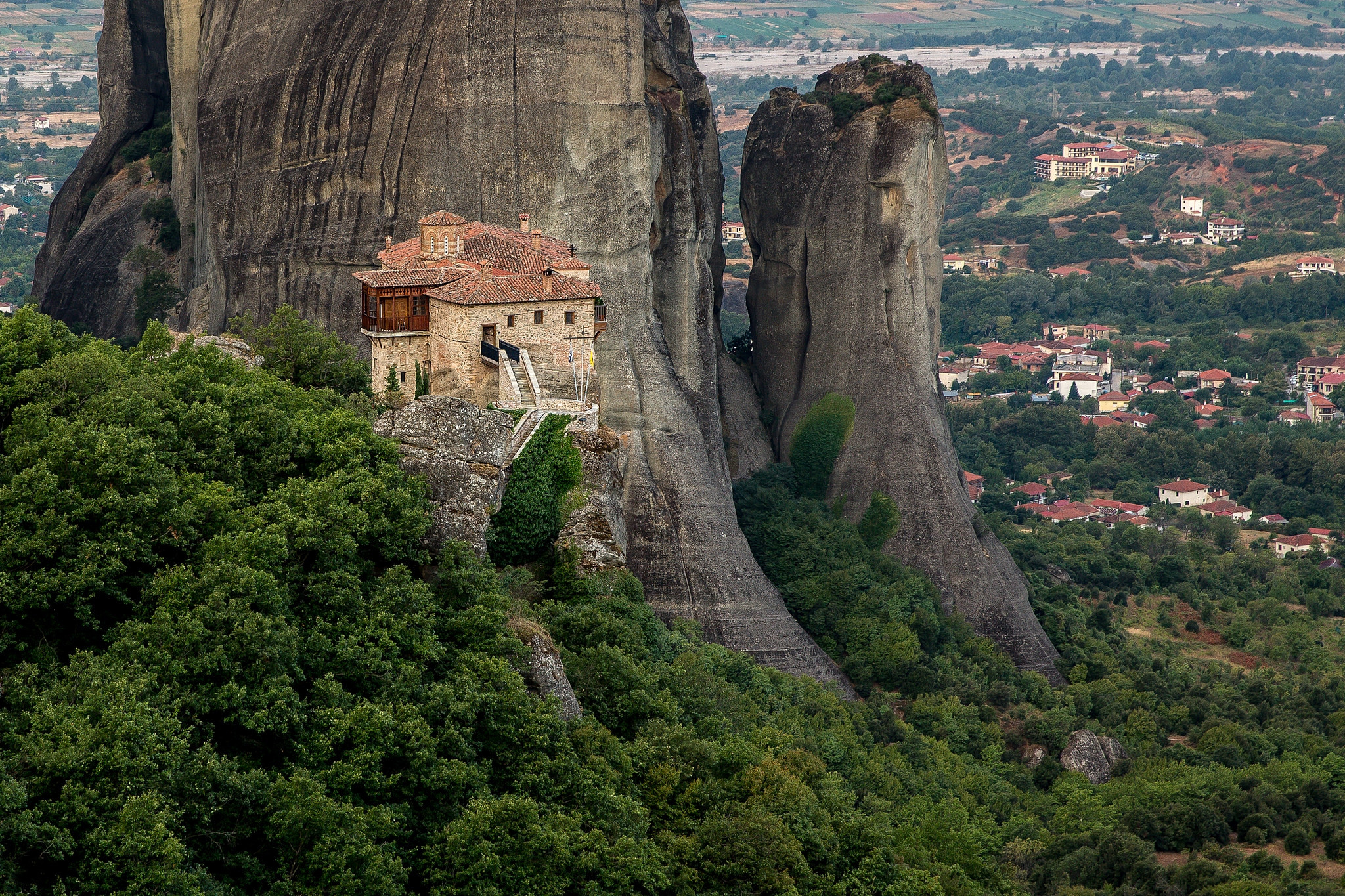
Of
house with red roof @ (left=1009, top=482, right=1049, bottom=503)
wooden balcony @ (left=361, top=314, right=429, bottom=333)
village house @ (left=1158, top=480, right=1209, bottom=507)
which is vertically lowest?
village house @ (left=1158, top=480, right=1209, bottom=507)

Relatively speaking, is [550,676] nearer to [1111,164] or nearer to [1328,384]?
[1328,384]

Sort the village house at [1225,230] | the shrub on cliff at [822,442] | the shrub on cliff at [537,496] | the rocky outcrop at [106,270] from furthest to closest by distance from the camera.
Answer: the village house at [1225,230]
the rocky outcrop at [106,270]
the shrub on cliff at [822,442]
the shrub on cliff at [537,496]

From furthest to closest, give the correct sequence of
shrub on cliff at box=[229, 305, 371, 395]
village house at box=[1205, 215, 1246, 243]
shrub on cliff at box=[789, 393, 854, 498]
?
village house at box=[1205, 215, 1246, 243], shrub on cliff at box=[789, 393, 854, 498], shrub on cliff at box=[229, 305, 371, 395]

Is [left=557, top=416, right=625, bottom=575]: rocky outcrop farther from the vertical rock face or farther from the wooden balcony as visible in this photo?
the vertical rock face

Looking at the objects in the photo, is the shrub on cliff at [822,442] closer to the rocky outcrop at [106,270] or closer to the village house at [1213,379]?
the rocky outcrop at [106,270]

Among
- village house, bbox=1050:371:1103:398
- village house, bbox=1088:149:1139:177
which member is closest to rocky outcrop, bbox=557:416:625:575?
village house, bbox=1050:371:1103:398

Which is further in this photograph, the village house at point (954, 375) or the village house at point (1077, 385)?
the village house at point (954, 375)

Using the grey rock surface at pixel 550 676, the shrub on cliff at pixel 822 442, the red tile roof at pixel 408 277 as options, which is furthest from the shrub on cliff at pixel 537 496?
the shrub on cliff at pixel 822 442

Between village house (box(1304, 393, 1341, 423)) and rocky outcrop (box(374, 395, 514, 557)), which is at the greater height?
rocky outcrop (box(374, 395, 514, 557))
